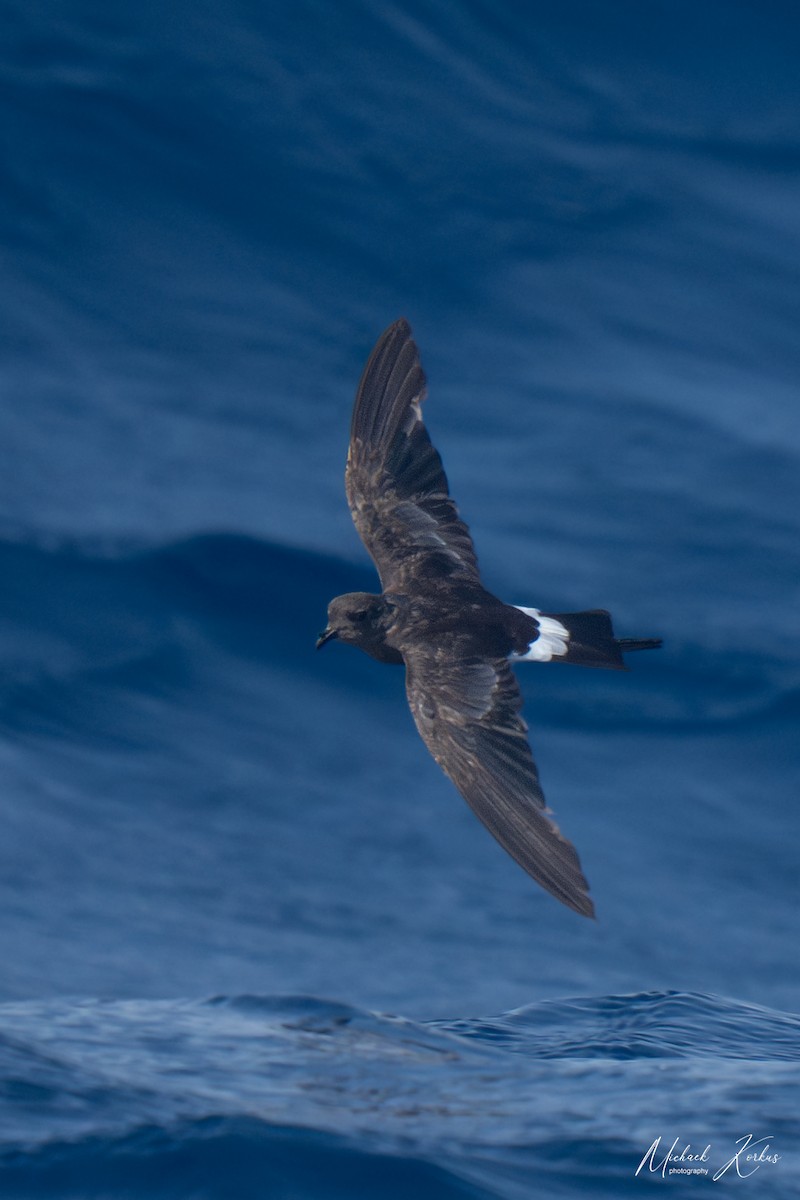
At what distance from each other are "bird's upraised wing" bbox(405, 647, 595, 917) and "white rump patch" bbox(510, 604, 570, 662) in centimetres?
12

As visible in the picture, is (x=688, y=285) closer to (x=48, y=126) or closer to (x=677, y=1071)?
(x=48, y=126)

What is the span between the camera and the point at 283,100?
993cm

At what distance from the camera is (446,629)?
5.71 meters

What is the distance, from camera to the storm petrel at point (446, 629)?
500cm

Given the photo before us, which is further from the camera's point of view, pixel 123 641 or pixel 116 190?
pixel 116 190

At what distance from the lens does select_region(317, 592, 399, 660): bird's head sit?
572 cm

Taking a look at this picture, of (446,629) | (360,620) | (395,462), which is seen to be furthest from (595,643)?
(395,462)

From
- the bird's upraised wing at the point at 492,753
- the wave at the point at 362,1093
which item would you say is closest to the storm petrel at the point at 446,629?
the bird's upraised wing at the point at 492,753

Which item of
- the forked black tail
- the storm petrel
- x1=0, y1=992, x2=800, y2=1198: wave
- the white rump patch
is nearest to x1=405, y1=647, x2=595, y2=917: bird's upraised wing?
the storm petrel

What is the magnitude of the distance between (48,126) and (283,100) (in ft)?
4.81

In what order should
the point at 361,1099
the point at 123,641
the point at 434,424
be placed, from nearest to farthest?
1. the point at 361,1099
2. the point at 123,641
3. the point at 434,424

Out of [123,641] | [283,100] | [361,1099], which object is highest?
[283,100]

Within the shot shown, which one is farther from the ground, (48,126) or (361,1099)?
(48,126)

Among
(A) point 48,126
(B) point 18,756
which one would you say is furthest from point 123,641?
(A) point 48,126
